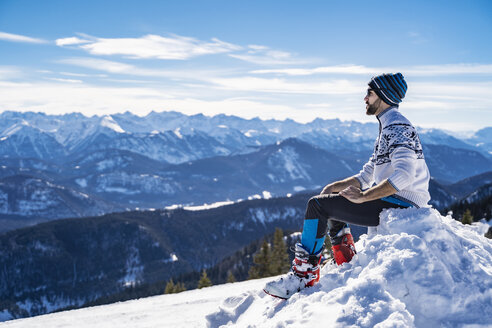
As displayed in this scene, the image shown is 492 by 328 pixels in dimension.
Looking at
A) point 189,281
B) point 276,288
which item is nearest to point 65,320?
point 276,288

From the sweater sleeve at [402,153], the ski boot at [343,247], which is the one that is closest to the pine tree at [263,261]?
the ski boot at [343,247]

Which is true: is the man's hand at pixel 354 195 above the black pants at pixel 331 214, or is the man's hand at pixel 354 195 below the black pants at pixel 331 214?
above

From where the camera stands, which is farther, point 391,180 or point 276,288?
point 276,288

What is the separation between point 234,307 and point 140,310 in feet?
15.7

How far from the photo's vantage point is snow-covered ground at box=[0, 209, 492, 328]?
4.82 metres

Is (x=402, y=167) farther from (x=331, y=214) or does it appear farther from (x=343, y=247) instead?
(x=343, y=247)

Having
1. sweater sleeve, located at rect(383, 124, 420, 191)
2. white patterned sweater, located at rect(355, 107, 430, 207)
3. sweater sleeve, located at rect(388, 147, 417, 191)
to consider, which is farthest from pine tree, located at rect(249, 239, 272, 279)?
sweater sleeve, located at rect(388, 147, 417, 191)

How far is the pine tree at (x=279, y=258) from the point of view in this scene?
121 feet

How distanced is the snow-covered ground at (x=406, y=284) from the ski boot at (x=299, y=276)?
0.66 ft

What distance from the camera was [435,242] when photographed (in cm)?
546

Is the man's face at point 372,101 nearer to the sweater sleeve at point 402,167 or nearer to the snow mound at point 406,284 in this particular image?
the sweater sleeve at point 402,167

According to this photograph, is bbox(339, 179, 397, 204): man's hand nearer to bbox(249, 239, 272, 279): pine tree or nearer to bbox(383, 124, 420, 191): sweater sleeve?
bbox(383, 124, 420, 191): sweater sleeve

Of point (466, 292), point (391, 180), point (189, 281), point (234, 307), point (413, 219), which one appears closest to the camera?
point (466, 292)

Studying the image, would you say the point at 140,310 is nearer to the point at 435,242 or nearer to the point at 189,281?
the point at 435,242
